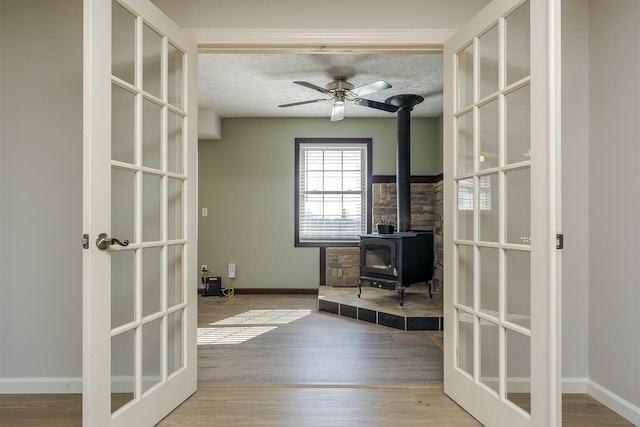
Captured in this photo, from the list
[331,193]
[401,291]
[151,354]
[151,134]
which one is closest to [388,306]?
[401,291]

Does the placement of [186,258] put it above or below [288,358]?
above

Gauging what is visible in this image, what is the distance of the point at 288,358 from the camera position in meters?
2.70

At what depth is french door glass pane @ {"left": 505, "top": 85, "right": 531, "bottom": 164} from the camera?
5.17 feet

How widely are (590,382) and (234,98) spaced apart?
13.8 feet

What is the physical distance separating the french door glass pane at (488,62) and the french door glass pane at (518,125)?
0.45ft

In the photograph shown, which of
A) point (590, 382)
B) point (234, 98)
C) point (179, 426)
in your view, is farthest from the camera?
point (234, 98)

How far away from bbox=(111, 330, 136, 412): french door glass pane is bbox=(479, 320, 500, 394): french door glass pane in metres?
1.62

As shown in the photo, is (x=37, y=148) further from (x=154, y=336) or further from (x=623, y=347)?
(x=623, y=347)

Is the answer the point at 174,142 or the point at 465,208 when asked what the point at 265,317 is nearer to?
the point at 174,142

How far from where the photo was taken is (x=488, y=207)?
5.88 ft

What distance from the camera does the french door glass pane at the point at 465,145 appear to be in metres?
1.93

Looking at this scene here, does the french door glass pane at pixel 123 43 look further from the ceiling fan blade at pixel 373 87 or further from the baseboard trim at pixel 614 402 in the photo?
the baseboard trim at pixel 614 402

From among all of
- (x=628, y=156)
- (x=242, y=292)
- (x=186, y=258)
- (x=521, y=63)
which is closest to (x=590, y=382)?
(x=628, y=156)

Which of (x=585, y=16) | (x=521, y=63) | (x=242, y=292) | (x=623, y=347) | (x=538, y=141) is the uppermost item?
(x=585, y=16)
